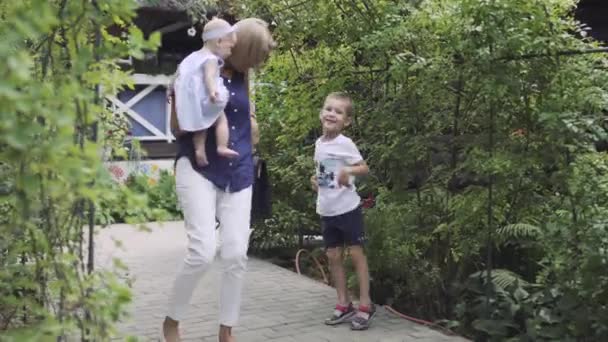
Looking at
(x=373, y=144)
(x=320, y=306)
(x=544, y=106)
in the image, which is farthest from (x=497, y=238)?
(x=320, y=306)

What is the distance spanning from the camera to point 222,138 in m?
3.86

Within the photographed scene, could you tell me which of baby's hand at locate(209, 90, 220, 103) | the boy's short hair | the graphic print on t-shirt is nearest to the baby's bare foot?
baby's hand at locate(209, 90, 220, 103)

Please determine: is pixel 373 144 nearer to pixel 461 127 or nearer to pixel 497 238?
pixel 461 127

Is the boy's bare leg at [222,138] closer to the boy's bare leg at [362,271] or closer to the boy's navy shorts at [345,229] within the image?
the boy's navy shorts at [345,229]

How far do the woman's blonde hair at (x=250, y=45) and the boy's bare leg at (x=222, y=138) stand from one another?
36cm

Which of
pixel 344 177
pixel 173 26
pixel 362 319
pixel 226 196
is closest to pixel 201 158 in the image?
pixel 226 196

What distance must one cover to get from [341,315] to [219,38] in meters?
2.04

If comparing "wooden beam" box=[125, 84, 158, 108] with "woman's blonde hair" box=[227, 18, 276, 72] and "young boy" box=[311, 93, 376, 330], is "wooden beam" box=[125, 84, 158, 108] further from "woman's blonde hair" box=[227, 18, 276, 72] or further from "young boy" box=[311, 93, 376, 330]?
"woman's blonde hair" box=[227, 18, 276, 72]

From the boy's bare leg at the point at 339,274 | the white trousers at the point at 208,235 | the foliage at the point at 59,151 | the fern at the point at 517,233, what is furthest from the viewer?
the boy's bare leg at the point at 339,274

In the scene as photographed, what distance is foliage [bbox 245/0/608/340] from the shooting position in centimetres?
386

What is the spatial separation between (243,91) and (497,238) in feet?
5.62

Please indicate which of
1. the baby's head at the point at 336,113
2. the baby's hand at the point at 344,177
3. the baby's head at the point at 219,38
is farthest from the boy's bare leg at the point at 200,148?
the baby's head at the point at 336,113

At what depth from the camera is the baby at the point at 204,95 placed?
3.82 meters

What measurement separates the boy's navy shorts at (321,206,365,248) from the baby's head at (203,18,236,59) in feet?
4.75
